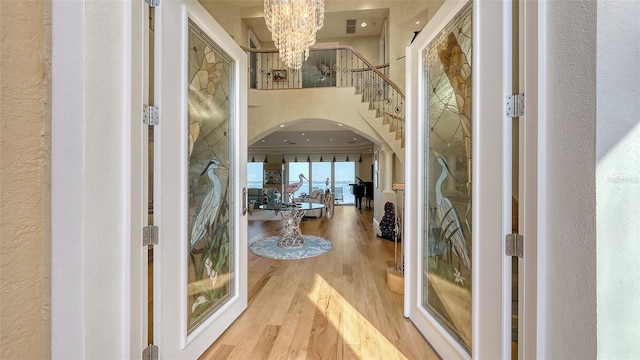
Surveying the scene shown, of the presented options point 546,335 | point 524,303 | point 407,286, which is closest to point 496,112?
point 524,303

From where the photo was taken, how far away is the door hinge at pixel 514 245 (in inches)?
44.4

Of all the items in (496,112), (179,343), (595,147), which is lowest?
(179,343)

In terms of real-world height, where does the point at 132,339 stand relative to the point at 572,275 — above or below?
below

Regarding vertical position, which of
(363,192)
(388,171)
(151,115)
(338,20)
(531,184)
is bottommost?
(363,192)

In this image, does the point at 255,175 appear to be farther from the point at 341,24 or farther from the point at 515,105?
the point at 515,105

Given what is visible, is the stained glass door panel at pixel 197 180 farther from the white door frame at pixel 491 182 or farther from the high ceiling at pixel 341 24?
the high ceiling at pixel 341 24

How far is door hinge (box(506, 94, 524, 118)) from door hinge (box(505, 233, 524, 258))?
552mm

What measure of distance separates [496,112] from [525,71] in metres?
0.21

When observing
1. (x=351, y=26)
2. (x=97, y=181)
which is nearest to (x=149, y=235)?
(x=97, y=181)

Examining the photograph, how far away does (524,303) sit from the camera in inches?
43.6

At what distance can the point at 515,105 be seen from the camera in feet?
3.79

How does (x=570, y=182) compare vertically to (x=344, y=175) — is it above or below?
below
